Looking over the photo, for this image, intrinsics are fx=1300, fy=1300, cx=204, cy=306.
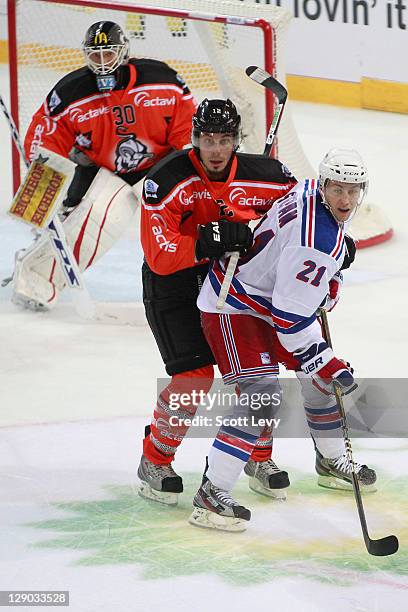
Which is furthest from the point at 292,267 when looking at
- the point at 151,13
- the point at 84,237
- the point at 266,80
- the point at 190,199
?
the point at 151,13

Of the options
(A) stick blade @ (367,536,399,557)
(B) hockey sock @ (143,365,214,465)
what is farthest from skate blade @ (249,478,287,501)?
(A) stick blade @ (367,536,399,557)

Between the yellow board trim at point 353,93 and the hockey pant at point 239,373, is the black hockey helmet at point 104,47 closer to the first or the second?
the hockey pant at point 239,373

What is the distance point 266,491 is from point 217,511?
258mm

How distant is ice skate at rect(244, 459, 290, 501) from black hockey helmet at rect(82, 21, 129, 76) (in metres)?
1.82

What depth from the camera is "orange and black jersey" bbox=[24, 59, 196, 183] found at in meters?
4.68

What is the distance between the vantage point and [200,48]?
20.3ft

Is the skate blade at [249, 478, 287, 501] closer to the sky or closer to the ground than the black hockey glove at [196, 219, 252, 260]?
closer to the ground

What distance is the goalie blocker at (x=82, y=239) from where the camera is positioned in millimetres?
4906

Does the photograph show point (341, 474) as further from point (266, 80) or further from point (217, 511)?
point (266, 80)

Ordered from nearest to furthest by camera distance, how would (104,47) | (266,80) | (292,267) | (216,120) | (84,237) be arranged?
(292,267)
(216,120)
(266,80)
(104,47)
(84,237)

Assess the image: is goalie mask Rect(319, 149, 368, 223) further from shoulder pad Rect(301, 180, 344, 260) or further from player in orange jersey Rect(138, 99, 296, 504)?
player in orange jersey Rect(138, 99, 296, 504)

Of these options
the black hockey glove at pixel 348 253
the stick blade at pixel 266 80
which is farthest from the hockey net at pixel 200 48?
the black hockey glove at pixel 348 253

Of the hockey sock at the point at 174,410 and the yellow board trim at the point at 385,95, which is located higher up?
the hockey sock at the point at 174,410

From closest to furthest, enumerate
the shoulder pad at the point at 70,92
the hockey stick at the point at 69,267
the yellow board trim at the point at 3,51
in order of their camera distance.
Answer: the shoulder pad at the point at 70,92 < the hockey stick at the point at 69,267 < the yellow board trim at the point at 3,51
